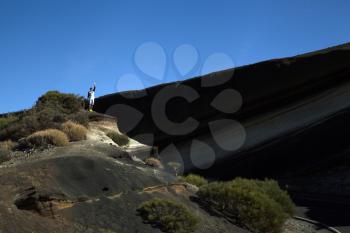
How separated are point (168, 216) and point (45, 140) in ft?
25.2

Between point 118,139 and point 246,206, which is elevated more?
point 118,139

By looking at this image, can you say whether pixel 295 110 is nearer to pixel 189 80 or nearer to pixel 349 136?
pixel 349 136

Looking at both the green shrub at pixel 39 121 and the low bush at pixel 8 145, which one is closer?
the low bush at pixel 8 145

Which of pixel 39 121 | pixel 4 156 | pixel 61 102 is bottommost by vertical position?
pixel 4 156

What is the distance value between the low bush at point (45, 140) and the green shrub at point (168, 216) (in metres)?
6.58

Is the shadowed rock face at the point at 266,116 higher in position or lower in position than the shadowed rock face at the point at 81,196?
higher

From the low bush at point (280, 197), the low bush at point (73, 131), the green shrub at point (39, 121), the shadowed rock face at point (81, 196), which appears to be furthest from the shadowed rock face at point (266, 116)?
the shadowed rock face at point (81, 196)

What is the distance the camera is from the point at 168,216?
1159 cm

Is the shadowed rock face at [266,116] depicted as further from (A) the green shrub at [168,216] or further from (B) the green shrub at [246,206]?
(A) the green shrub at [168,216]

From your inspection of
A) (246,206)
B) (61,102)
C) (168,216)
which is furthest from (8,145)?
(168,216)

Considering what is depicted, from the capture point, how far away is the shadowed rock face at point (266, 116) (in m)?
39.0

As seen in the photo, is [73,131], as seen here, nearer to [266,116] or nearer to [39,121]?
[39,121]

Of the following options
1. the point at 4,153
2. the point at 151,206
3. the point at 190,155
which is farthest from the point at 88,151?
the point at 190,155

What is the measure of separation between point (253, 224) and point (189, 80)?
32.9 m
